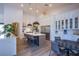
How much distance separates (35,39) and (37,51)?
270 millimetres

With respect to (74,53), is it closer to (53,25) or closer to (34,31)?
(53,25)

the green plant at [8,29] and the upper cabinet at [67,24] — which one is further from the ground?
the upper cabinet at [67,24]

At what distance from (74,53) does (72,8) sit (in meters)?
0.97

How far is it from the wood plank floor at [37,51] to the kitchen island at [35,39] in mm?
97

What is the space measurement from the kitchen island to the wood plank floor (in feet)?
0.32

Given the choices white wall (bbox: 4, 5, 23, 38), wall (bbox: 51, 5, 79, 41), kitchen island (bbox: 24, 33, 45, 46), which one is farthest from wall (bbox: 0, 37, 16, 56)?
wall (bbox: 51, 5, 79, 41)

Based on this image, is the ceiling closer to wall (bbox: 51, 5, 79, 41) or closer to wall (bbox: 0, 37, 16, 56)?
wall (bbox: 51, 5, 79, 41)

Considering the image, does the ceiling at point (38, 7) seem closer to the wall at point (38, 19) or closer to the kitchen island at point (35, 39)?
the wall at point (38, 19)

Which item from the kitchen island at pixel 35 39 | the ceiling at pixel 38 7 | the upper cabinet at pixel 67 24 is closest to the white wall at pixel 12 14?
the ceiling at pixel 38 7

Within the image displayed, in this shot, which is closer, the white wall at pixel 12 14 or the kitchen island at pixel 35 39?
the white wall at pixel 12 14

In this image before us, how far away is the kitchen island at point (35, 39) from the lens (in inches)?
110

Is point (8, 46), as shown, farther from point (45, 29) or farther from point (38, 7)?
point (38, 7)

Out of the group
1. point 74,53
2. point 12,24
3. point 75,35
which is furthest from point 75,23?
point 12,24

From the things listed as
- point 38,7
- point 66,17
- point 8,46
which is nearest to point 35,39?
point 8,46
